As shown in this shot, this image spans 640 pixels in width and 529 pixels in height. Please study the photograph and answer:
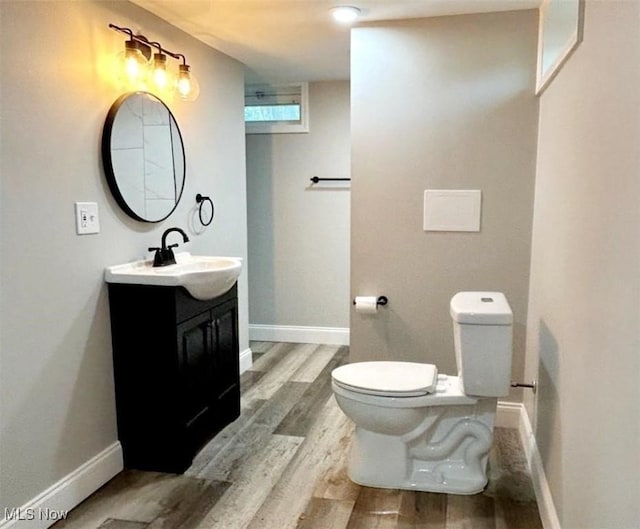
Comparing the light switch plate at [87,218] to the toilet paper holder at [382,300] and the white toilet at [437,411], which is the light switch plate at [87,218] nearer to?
the white toilet at [437,411]

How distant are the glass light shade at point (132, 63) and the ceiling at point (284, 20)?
0.92ft

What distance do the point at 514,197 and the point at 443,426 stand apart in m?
1.22

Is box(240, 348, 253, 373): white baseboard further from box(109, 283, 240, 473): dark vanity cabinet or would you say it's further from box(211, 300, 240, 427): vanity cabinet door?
box(109, 283, 240, 473): dark vanity cabinet

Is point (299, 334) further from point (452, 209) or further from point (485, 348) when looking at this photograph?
point (485, 348)

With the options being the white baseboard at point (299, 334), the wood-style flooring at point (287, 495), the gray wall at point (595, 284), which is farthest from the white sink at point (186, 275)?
the white baseboard at point (299, 334)

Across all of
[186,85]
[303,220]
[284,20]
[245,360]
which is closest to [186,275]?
[186,85]

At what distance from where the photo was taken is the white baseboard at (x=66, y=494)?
1.88 metres

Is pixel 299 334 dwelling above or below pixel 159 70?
below

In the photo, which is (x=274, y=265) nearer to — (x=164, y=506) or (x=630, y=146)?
(x=164, y=506)

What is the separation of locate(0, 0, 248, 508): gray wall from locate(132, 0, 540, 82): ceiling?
0.84 ft

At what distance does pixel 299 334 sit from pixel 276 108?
1884mm

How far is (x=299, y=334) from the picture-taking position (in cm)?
451

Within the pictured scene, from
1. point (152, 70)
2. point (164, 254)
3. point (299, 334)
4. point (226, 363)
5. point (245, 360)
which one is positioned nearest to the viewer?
point (152, 70)

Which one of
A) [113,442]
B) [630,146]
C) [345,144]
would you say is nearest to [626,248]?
[630,146]
